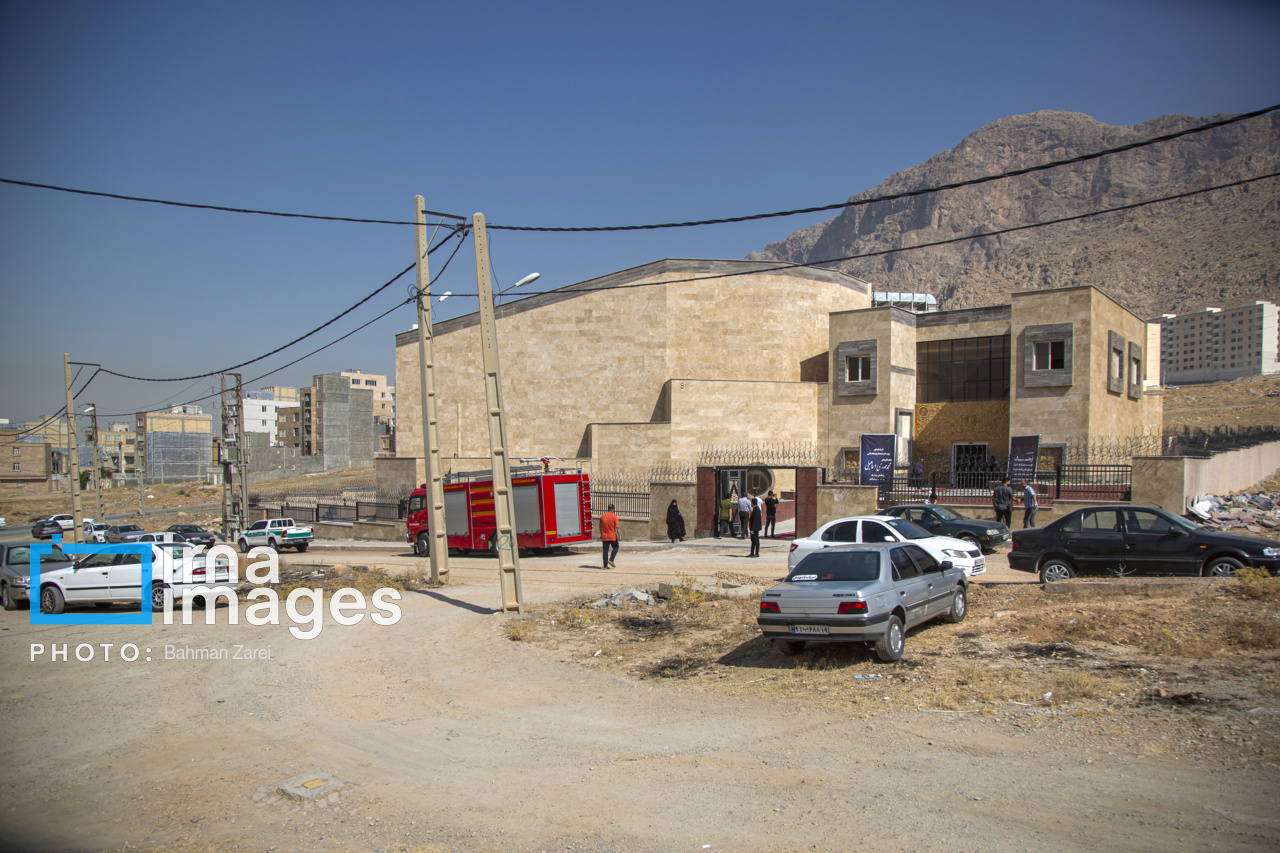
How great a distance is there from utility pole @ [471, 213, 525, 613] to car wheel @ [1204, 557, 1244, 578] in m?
11.2

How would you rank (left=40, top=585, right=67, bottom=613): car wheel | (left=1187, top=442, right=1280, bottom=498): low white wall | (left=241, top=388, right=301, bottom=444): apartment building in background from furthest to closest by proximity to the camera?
(left=241, top=388, right=301, bottom=444): apartment building in background < (left=1187, top=442, right=1280, bottom=498): low white wall < (left=40, top=585, right=67, bottom=613): car wheel

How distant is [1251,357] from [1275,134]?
74.8 meters

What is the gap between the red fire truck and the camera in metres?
26.0

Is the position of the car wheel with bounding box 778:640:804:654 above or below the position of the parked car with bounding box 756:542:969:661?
below

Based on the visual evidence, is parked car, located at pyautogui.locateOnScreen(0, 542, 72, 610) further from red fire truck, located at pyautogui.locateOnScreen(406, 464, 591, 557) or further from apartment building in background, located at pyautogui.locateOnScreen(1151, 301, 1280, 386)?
apartment building in background, located at pyautogui.locateOnScreen(1151, 301, 1280, 386)

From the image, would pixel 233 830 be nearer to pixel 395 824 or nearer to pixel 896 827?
pixel 395 824

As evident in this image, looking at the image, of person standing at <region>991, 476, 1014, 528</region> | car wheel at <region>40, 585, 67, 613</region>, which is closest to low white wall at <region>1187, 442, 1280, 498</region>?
person standing at <region>991, 476, 1014, 528</region>

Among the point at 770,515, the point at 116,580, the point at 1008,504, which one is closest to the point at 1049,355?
the point at 1008,504

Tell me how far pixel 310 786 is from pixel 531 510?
758 inches

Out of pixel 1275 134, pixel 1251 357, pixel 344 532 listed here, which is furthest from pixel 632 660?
pixel 1275 134

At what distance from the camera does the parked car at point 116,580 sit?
15.4 meters

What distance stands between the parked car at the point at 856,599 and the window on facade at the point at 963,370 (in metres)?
29.2

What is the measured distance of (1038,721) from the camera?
7605 mm

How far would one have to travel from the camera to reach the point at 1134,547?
13383mm
